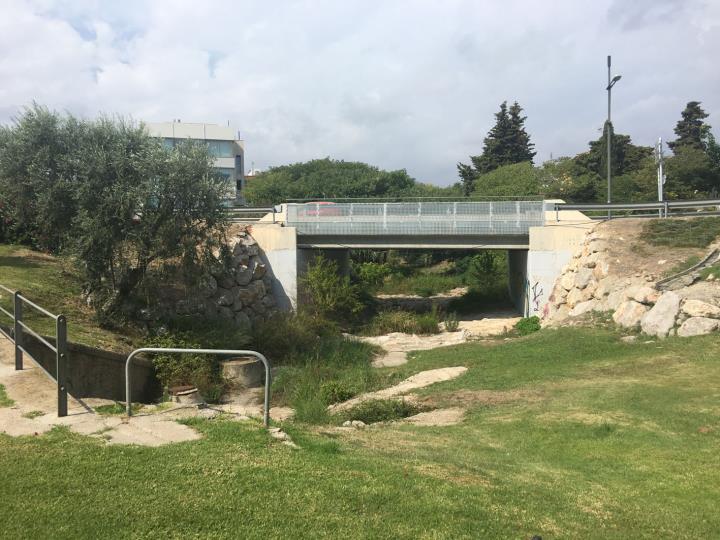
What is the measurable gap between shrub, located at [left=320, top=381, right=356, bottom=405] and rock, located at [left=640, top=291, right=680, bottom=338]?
8005mm

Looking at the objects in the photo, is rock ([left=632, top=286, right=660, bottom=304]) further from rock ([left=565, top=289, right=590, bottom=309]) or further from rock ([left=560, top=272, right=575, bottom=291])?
rock ([left=560, top=272, right=575, bottom=291])

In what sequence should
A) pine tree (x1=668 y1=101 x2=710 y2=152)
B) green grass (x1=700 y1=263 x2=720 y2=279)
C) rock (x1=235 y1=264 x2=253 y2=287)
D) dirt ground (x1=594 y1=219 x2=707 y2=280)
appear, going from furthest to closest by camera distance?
pine tree (x1=668 y1=101 x2=710 y2=152)
rock (x1=235 y1=264 x2=253 y2=287)
dirt ground (x1=594 y1=219 x2=707 y2=280)
green grass (x1=700 y1=263 x2=720 y2=279)

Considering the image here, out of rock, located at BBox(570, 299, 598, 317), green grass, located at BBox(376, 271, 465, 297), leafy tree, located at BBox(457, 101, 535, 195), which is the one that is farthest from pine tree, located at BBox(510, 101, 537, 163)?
rock, located at BBox(570, 299, 598, 317)

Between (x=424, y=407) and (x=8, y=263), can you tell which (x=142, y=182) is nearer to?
(x=8, y=263)

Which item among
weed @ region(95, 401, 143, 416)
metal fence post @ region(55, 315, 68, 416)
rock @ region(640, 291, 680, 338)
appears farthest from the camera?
rock @ region(640, 291, 680, 338)

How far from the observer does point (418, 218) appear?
23.3 meters

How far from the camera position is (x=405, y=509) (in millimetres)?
4242

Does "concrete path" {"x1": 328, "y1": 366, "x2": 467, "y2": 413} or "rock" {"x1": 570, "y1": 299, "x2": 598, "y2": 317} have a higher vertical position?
"rock" {"x1": 570, "y1": 299, "x2": 598, "y2": 317}

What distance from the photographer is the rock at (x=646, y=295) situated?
15.5 metres

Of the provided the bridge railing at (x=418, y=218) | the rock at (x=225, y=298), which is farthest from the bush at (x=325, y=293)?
the rock at (x=225, y=298)

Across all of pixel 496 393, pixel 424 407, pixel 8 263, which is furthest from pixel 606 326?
pixel 8 263

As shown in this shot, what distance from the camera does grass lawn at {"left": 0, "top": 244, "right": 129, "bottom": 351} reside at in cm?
1250

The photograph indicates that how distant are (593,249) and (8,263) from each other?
2009 centimetres

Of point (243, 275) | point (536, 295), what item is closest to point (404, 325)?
point (536, 295)
